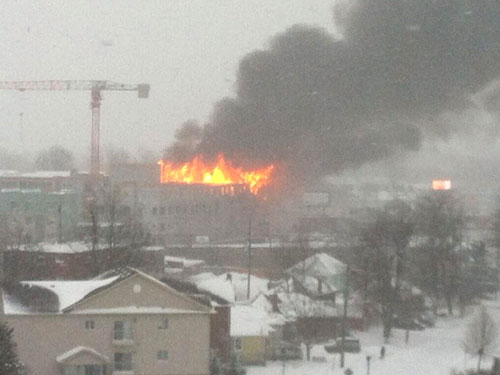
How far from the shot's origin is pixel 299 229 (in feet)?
63.4

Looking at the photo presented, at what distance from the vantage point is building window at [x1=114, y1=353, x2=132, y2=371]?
674cm

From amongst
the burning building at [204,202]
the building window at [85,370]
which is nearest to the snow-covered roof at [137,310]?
the building window at [85,370]

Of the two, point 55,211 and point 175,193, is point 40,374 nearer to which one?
point 55,211

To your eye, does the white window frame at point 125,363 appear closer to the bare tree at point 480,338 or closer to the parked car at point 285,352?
the parked car at point 285,352

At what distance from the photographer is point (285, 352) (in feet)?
29.1

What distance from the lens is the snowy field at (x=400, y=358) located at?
8156mm

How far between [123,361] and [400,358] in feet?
10.7

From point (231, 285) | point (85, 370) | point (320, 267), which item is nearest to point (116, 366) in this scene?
point (85, 370)

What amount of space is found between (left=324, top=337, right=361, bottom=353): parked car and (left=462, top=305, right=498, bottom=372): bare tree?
3.64ft

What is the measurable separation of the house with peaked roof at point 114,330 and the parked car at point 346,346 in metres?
2.66

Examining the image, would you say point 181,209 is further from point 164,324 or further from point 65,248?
point 164,324

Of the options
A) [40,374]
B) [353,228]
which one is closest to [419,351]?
[40,374]

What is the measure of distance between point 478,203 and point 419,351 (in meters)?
12.3

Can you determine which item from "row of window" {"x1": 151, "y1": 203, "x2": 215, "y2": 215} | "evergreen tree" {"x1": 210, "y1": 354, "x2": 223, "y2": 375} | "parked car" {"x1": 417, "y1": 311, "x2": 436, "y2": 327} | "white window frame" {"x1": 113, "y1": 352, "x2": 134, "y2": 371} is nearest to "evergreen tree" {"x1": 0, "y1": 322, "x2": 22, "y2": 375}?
"white window frame" {"x1": 113, "y1": 352, "x2": 134, "y2": 371}
